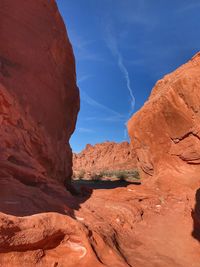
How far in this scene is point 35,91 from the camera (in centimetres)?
970

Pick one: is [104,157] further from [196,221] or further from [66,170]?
[196,221]

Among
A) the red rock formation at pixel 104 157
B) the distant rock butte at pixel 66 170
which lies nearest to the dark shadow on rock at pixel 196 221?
the distant rock butte at pixel 66 170

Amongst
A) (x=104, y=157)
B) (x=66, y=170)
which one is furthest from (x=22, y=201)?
(x=104, y=157)

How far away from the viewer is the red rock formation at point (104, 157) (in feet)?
161

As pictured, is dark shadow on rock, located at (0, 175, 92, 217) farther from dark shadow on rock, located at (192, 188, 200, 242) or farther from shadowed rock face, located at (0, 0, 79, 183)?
dark shadow on rock, located at (192, 188, 200, 242)

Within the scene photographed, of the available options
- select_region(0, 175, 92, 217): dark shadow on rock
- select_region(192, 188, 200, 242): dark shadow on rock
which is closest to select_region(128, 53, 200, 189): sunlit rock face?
select_region(192, 188, 200, 242): dark shadow on rock

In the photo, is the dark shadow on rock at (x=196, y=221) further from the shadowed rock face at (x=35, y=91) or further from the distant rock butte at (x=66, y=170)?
the shadowed rock face at (x=35, y=91)

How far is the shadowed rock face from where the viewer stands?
274 inches

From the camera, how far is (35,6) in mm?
11320

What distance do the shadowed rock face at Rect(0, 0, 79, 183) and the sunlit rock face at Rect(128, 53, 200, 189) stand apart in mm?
3711

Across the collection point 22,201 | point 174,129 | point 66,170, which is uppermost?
point 174,129

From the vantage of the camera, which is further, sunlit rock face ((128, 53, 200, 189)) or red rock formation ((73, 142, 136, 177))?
red rock formation ((73, 142, 136, 177))

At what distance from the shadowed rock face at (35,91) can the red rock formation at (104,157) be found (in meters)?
34.7

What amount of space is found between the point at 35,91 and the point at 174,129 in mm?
6102
